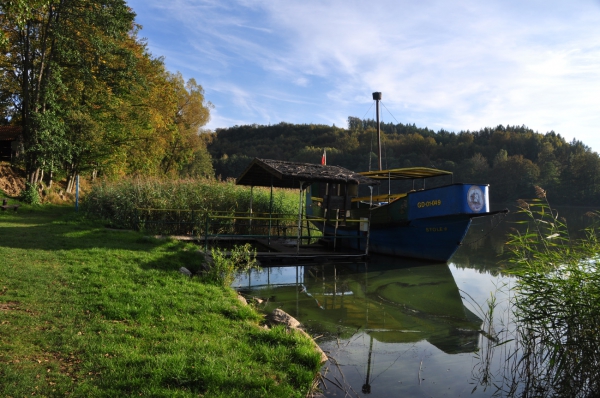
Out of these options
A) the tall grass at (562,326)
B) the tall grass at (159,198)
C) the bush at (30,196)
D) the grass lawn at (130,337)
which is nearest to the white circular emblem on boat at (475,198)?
the tall grass at (562,326)

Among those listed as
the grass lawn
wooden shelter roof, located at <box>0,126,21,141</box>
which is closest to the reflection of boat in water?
the grass lawn

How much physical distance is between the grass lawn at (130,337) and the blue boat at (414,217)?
704cm

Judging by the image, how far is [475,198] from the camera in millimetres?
12484

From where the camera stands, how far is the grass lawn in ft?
12.3

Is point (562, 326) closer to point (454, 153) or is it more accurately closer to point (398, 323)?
point (398, 323)

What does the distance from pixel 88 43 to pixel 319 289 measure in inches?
729

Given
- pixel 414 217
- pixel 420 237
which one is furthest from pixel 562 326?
pixel 420 237

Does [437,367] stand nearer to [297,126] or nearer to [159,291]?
[159,291]

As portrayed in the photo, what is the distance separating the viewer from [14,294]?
19.3 ft

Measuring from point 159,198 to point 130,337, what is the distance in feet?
35.2

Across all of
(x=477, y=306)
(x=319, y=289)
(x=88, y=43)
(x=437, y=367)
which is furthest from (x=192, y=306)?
(x=88, y=43)

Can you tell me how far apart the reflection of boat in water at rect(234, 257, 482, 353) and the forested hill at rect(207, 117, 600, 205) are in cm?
3082

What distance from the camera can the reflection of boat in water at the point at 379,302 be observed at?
22.4 feet

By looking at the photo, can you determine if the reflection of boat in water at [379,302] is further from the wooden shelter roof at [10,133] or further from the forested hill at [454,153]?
the forested hill at [454,153]
